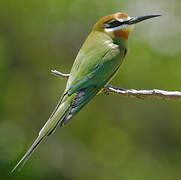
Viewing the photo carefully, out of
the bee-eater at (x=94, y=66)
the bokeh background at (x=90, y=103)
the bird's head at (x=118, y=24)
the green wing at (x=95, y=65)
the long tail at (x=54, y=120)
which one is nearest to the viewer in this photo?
the long tail at (x=54, y=120)

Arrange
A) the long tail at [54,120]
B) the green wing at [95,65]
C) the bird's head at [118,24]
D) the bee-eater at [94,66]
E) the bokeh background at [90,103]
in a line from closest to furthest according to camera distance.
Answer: the long tail at [54,120] < the bee-eater at [94,66] < the green wing at [95,65] < the bird's head at [118,24] < the bokeh background at [90,103]

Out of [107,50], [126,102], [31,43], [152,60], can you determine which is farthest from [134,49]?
[107,50]

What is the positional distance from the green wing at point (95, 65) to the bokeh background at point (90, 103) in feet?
4.74

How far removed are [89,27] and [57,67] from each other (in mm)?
618

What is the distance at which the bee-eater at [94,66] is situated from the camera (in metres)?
3.70

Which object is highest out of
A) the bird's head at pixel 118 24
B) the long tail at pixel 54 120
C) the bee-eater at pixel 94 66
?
the bird's head at pixel 118 24

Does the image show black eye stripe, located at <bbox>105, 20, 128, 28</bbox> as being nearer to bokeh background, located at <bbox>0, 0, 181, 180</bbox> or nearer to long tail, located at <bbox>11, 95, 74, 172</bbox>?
long tail, located at <bbox>11, 95, 74, 172</bbox>

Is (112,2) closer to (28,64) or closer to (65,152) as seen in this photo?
(28,64)

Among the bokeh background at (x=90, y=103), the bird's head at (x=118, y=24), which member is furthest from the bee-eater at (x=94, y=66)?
the bokeh background at (x=90, y=103)

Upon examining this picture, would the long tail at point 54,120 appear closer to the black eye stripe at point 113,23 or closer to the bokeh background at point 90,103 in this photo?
the black eye stripe at point 113,23

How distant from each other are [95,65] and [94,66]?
0.04 feet

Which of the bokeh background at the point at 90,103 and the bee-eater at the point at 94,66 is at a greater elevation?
the bee-eater at the point at 94,66

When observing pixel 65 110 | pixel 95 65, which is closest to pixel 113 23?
pixel 95 65

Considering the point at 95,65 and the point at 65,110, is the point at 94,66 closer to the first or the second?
the point at 95,65
